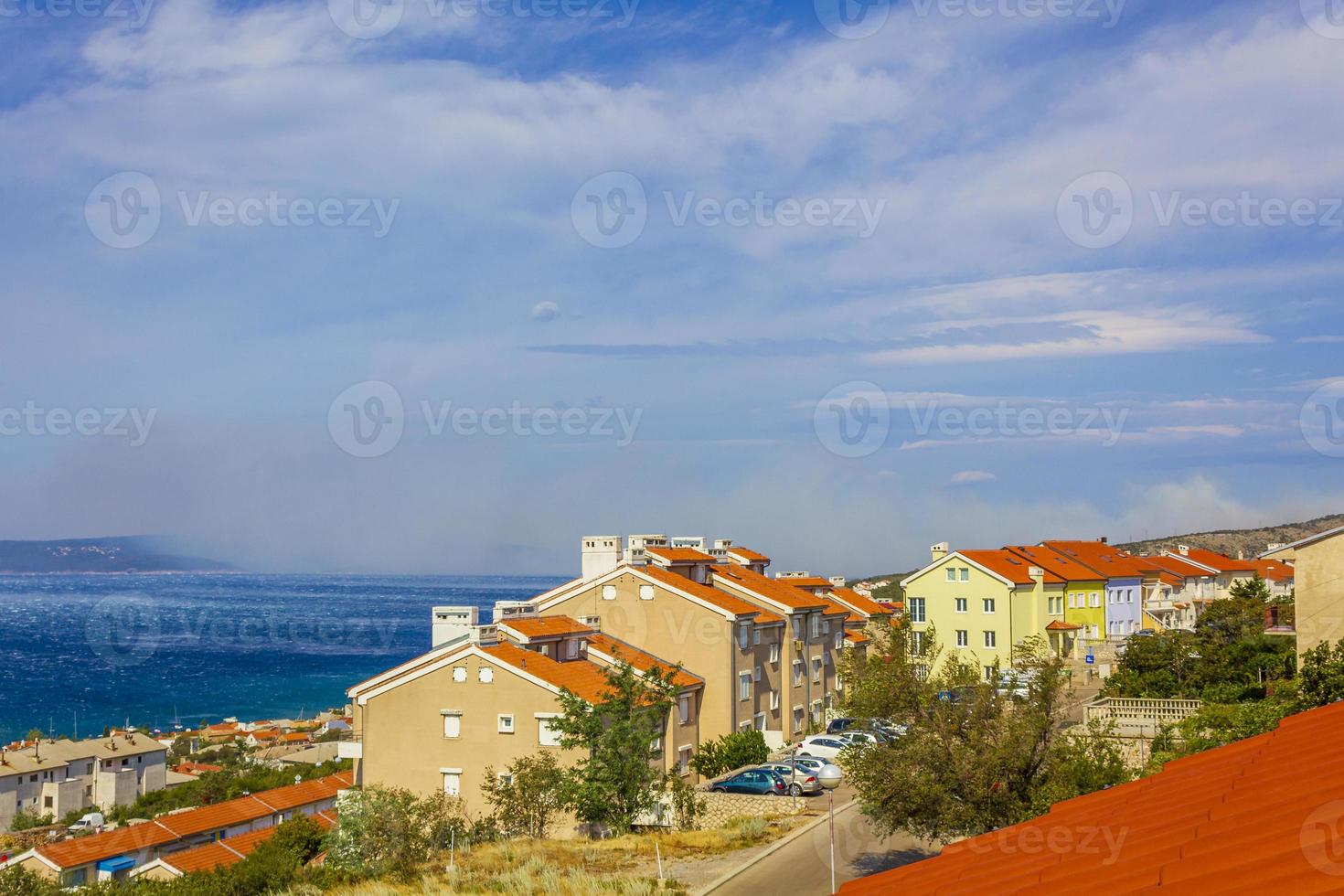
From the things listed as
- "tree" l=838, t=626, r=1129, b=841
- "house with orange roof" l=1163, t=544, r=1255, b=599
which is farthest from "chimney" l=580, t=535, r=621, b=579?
"house with orange roof" l=1163, t=544, r=1255, b=599

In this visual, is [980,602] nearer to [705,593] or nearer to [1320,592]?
[705,593]

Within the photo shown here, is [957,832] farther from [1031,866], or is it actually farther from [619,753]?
[1031,866]

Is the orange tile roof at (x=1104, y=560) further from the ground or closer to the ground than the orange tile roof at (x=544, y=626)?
further from the ground

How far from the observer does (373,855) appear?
2761 cm

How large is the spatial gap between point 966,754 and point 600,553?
33104mm

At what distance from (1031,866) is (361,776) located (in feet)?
122

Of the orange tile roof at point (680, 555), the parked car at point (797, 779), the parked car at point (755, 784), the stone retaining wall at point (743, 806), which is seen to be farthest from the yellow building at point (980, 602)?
the stone retaining wall at point (743, 806)

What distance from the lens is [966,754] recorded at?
20719 mm

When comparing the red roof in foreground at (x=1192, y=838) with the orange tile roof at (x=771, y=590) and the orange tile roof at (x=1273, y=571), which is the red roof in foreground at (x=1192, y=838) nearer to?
the orange tile roof at (x=771, y=590)

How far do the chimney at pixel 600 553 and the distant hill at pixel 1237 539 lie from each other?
5097 inches

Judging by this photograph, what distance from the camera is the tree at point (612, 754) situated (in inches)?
1257

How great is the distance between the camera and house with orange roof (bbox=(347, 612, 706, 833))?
37344 mm

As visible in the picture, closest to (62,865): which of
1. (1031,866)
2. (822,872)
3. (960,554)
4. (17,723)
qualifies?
(822,872)

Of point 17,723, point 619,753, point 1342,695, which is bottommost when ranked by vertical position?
point 17,723
